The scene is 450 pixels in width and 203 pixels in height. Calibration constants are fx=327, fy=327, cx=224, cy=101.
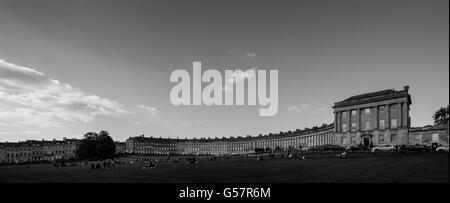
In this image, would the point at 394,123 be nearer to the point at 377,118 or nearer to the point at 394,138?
the point at 394,138

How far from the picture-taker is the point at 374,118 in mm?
66062

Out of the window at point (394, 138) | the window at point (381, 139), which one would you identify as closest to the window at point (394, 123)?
the window at point (394, 138)

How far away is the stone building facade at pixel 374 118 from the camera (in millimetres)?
61281

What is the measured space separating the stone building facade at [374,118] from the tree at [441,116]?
14.8ft

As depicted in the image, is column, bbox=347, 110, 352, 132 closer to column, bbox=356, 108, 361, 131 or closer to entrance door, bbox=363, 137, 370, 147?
column, bbox=356, 108, 361, 131

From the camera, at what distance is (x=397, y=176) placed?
66.4 feet

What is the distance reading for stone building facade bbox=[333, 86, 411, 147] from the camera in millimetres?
61281

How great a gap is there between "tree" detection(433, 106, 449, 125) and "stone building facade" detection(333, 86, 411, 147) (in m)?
4.50

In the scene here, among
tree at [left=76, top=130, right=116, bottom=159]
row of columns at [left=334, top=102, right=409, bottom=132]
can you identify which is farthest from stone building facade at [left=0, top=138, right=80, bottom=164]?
row of columns at [left=334, top=102, right=409, bottom=132]
